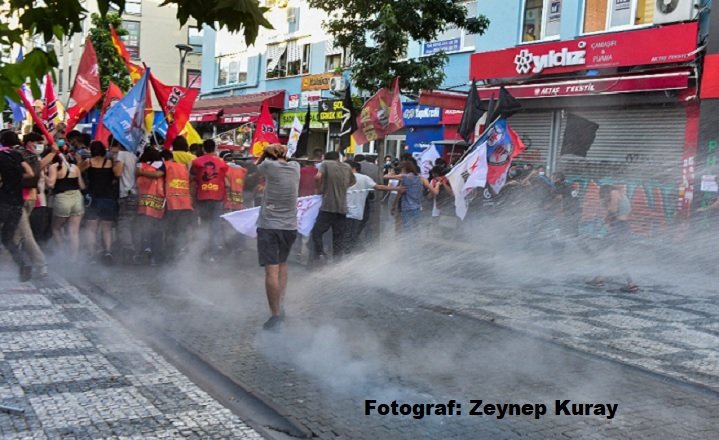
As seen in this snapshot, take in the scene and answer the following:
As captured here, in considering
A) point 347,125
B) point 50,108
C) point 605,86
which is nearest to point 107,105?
point 50,108

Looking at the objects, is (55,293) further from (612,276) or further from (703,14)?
(703,14)

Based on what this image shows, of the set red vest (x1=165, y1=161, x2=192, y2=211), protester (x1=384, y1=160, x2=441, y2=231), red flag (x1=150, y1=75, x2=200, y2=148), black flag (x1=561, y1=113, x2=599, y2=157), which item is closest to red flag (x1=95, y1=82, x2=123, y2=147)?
red flag (x1=150, y1=75, x2=200, y2=148)

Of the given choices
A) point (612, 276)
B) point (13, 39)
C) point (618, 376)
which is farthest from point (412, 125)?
point (13, 39)

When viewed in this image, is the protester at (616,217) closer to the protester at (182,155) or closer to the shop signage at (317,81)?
the protester at (182,155)

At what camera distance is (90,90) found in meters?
12.7

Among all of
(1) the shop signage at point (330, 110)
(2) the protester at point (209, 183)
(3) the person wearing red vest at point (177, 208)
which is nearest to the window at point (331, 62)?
(1) the shop signage at point (330, 110)

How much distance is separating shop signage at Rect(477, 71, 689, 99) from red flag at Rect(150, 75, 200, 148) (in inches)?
218

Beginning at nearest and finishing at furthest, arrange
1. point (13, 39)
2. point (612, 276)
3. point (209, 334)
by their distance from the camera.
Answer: point (13, 39) < point (209, 334) < point (612, 276)

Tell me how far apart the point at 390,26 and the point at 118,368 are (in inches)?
333

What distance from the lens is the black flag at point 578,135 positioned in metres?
12.8

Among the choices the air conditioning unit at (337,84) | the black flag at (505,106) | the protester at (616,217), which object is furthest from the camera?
the air conditioning unit at (337,84)

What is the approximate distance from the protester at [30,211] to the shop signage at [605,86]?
8.22 metres

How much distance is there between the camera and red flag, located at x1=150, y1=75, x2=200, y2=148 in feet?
38.6

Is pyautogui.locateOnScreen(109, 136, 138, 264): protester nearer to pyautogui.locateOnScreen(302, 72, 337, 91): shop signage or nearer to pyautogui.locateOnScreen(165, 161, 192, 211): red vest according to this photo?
pyautogui.locateOnScreen(165, 161, 192, 211): red vest
